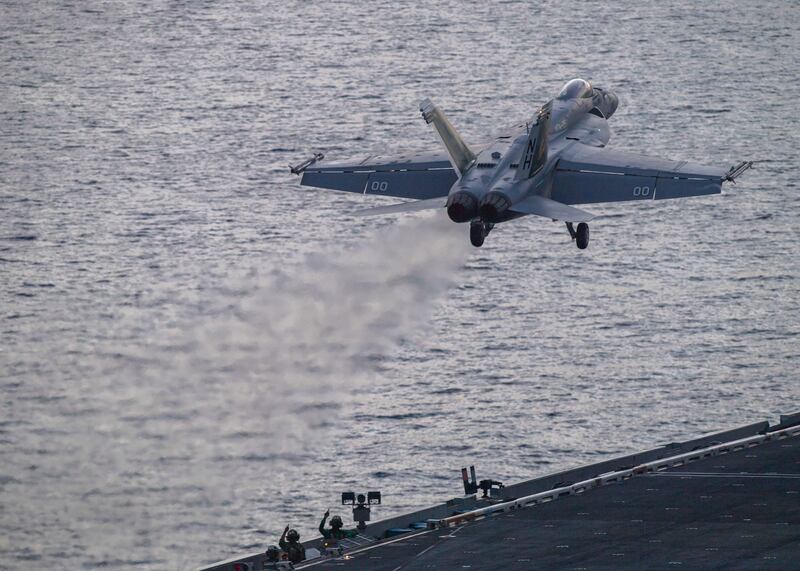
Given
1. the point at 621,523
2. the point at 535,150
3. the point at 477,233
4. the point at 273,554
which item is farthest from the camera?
the point at 535,150

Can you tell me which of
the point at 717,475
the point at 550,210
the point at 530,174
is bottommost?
the point at 717,475

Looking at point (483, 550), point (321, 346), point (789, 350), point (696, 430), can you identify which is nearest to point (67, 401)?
point (321, 346)

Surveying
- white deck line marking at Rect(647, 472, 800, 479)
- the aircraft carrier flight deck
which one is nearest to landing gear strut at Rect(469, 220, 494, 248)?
the aircraft carrier flight deck

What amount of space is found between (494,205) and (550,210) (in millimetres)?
3901

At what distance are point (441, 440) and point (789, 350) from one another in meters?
42.6

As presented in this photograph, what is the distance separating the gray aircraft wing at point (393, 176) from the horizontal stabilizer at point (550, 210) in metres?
11.1

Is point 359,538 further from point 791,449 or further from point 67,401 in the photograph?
point 67,401

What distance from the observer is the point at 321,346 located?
200m

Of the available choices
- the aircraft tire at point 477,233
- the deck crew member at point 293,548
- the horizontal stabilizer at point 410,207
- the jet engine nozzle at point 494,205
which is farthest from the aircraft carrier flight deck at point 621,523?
the horizontal stabilizer at point 410,207

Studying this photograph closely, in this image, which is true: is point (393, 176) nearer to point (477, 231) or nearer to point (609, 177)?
point (609, 177)

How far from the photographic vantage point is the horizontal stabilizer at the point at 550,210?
112 meters

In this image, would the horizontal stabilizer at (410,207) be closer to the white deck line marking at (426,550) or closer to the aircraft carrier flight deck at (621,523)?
the aircraft carrier flight deck at (621,523)

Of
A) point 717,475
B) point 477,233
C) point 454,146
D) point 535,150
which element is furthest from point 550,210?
point 717,475

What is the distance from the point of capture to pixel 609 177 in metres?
122
